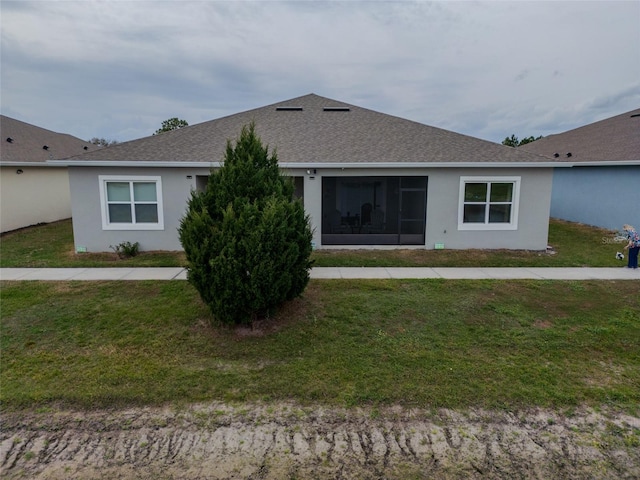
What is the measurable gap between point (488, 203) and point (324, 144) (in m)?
5.69

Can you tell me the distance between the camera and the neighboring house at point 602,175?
15.0 meters

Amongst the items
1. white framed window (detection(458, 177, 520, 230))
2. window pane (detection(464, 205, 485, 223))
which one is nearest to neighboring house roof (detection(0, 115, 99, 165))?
white framed window (detection(458, 177, 520, 230))

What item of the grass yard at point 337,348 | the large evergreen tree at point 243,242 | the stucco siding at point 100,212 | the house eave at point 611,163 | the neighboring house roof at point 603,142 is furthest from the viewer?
the neighboring house roof at point 603,142

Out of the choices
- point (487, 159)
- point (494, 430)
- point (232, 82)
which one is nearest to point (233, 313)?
point (494, 430)

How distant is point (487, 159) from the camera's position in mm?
11469

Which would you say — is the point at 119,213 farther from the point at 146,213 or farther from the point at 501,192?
the point at 501,192

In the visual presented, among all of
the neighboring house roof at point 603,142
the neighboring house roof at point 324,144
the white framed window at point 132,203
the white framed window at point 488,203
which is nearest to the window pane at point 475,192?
the white framed window at point 488,203

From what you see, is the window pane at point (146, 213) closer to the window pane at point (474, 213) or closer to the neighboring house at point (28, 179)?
the neighboring house at point (28, 179)

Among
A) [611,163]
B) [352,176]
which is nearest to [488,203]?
[352,176]

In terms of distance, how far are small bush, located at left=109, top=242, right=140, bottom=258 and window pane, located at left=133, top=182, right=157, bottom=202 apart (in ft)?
4.62

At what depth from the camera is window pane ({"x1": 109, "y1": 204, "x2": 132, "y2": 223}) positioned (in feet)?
37.8

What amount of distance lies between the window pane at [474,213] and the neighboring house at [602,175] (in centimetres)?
477

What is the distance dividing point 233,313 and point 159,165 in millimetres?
7152

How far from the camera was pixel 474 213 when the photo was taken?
39.3 ft
